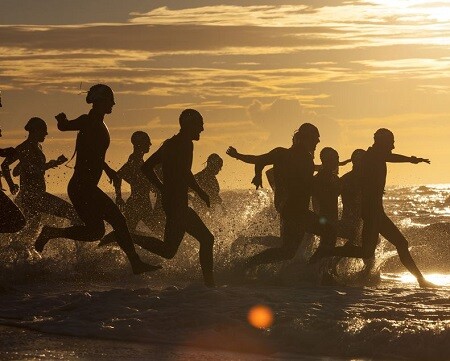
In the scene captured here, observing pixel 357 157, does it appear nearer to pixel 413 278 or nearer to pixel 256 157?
pixel 256 157

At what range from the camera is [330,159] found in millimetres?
15742

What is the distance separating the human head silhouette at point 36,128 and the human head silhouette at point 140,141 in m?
1.42

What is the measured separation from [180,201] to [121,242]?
90cm

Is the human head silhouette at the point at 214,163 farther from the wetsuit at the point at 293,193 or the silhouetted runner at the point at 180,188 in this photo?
the silhouetted runner at the point at 180,188

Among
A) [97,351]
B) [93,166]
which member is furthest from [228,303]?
[97,351]

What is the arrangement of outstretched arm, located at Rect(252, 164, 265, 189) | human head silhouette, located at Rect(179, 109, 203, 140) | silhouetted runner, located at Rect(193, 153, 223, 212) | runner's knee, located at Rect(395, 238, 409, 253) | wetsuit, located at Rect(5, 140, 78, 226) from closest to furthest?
human head silhouette, located at Rect(179, 109, 203, 140), outstretched arm, located at Rect(252, 164, 265, 189), runner's knee, located at Rect(395, 238, 409, 253), wetsuit, located at Rect(5, 140, 78, 226), silhouetted runner, located at Rect(193, 153, 223, 212)

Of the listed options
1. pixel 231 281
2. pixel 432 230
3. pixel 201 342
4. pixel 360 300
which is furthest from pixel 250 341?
pixel 432 230

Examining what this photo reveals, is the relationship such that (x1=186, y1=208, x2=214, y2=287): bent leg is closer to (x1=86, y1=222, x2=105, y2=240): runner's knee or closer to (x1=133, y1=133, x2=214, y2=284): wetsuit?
(x1=133, y1=133, x2=214, y2=284): wetsuit

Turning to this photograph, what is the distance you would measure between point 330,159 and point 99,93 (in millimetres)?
4364

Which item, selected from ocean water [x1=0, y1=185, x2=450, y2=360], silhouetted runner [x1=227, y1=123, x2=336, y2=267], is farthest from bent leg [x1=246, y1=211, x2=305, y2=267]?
ocean water [x1=0, y1=185, x2=450, y2=360]

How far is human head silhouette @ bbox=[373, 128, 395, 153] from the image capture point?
48.5 feet

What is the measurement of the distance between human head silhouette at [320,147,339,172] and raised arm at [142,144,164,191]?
3.42 meters

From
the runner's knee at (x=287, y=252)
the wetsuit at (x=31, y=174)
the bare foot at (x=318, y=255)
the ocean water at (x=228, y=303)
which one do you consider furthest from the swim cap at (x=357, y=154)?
the wetsuit at (x=31, y=174)

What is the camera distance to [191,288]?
13344 mm
